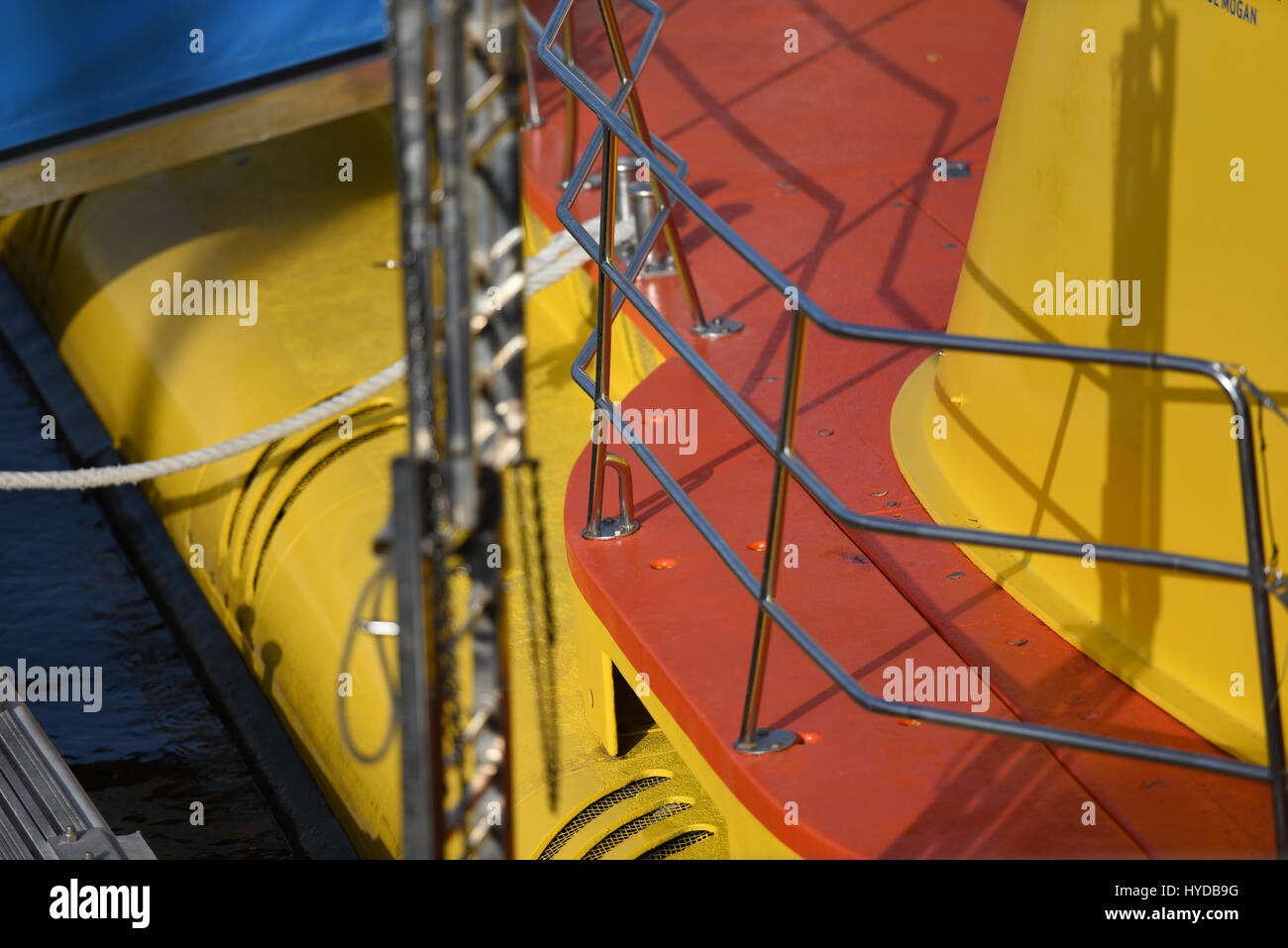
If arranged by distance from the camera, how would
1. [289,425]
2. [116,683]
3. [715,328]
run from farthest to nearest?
[116,683], [289,425], [715,328]

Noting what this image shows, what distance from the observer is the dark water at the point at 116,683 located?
4211 millimetres

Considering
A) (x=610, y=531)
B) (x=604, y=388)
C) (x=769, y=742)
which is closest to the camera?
(x=769, y=742)

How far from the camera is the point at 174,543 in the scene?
4988 mm

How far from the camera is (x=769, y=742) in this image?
2.54 meters

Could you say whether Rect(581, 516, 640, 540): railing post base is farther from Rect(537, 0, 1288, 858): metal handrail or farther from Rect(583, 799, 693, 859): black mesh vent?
Rect(583, 799, 693, 859): black mesh vent

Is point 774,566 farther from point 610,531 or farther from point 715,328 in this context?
point 715,328

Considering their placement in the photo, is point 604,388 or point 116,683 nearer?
point 604,388

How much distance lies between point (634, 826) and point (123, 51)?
325 centimetres

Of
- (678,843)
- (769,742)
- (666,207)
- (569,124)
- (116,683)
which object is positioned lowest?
(678,843)

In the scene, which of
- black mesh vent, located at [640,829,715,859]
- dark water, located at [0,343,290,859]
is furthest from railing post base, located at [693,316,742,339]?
dark water, located at [0,343,290,859]

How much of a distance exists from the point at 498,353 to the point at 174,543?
349 centimetres

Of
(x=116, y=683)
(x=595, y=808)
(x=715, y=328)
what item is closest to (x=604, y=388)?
(x=595, y=808)
